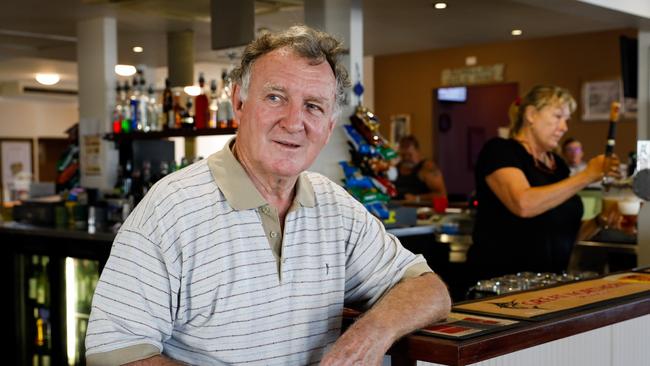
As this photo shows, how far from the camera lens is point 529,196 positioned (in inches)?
134

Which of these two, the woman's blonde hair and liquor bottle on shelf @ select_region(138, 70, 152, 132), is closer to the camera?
the woman's blonde hair

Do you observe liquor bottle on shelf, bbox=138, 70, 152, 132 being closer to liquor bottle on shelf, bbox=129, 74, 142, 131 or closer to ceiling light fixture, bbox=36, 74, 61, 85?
liquor bottle on shelf, bbox=129, 74, 142, 131

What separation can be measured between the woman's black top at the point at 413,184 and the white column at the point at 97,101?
3573 millimetres

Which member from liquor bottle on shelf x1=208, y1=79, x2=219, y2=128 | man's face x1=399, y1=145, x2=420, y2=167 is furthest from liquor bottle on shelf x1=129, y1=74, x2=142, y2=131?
man's face x1=399, y1=145, x2=420, y2=167

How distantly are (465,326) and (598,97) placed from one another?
7738 millimetres

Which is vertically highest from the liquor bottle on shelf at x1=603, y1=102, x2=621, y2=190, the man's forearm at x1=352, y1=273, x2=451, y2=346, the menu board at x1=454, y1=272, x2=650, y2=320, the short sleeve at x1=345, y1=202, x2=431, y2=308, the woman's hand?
the liquor bottle on shelf at x1=603, y1=102, x2=621, y2=190

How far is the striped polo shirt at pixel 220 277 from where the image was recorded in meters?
Answer: 1.69

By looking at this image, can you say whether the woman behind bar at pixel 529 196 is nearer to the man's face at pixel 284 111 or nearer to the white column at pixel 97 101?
the man's face at pixel 284 111

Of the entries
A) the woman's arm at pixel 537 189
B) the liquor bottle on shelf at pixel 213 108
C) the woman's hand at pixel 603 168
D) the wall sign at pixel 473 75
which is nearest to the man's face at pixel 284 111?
the woman's arm at pixel 537 189

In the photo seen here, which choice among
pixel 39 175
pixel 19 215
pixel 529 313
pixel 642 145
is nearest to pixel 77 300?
pixel 19 215

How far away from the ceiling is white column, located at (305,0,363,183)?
430 millimetres

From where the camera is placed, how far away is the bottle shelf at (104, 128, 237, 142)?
189 inches

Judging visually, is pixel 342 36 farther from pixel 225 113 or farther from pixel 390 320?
pixel 390 320

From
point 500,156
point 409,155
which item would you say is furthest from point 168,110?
point 409,155
